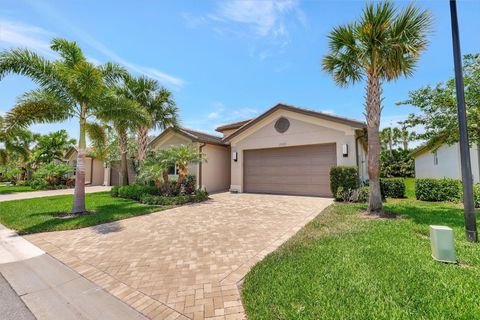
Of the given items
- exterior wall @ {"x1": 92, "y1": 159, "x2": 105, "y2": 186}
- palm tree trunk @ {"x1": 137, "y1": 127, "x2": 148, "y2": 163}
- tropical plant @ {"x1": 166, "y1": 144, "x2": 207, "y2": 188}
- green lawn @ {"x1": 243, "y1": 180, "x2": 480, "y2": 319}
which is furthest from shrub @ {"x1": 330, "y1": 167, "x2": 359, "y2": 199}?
exterior wall @ {"x1": 92, "y1": 159, "x2": 105, "y2": 186}

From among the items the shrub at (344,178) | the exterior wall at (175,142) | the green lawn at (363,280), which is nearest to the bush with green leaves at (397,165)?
the shrub at (344,178)

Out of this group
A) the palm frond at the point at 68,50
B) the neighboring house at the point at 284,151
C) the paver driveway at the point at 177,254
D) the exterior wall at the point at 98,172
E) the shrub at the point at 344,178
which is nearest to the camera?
the paver driveway at the point at 177,254

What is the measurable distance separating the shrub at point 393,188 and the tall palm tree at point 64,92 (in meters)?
13.3

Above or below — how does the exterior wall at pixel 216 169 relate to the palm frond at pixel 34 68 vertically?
below

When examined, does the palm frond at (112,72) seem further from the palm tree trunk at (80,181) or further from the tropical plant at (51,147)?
the tropical plant at (51,147)

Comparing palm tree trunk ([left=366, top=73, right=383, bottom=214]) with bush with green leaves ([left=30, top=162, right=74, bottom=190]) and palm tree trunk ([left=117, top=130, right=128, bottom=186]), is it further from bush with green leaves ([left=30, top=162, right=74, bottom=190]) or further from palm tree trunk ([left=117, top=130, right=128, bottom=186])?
bush with green leaves ([left=30, top=162, right=74, bottom=190])

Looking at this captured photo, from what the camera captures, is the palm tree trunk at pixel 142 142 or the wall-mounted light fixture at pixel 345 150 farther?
the palm tree trunk at pixel 142 142

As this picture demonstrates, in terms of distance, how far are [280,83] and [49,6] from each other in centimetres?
1107

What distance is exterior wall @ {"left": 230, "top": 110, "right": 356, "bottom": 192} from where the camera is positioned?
1115cm

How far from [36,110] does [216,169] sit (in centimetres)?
1015

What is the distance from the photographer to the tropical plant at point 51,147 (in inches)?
940

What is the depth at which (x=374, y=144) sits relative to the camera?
7324mm

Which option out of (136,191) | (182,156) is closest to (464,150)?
(182,156)

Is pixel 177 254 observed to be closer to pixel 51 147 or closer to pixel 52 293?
pixel 52 293
